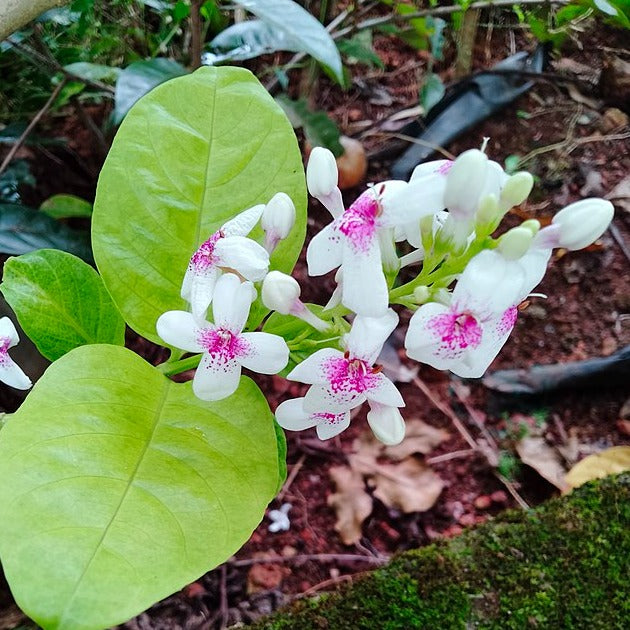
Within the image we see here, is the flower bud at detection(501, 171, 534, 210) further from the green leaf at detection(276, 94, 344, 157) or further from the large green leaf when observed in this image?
the green leaf at detection(276, 94, 344, 157)

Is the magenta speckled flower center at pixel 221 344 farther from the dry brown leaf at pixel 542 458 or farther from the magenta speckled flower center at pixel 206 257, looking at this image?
the dry brown leaf at pixel 542 458

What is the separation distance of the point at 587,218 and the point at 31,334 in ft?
2.04

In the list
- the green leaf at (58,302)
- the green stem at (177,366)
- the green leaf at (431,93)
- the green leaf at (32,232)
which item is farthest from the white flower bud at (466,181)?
the green leaf at (431,93)

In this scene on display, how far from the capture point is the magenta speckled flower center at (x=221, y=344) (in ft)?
2.08

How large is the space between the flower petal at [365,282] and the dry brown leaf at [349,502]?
36.9 inches

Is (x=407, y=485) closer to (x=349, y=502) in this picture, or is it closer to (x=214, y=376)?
(x=349, y=502)

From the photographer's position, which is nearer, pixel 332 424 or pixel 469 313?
pixel 469 313

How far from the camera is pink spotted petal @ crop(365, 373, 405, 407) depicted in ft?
2.08

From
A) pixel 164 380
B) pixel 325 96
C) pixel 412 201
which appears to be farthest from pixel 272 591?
pixel 325 96

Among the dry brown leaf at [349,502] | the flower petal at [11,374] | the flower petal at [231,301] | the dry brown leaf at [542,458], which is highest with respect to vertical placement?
the flower petal at [231,301]

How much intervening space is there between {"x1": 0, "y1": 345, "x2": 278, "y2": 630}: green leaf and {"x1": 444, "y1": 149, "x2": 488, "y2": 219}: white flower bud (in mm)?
307

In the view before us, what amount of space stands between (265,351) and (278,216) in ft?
0.47

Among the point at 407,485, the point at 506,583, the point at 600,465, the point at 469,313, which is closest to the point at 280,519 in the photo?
the point at 407,485

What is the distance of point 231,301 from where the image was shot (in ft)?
2.06
